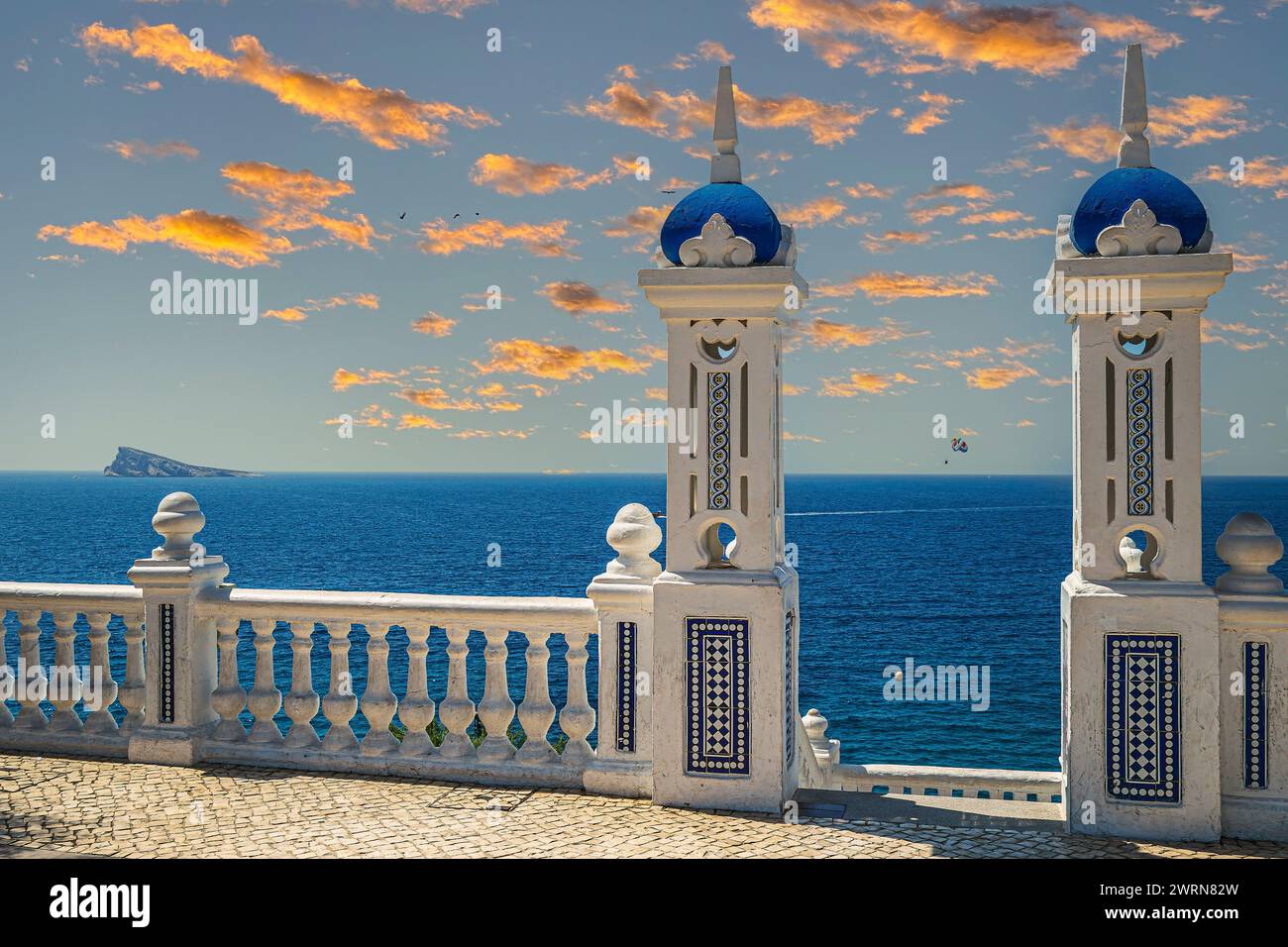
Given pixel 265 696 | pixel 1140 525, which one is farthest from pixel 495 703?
pixel 1140 525

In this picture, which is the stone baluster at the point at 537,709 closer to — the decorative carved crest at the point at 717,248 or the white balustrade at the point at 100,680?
the decorative carved crest at the point at 717,248

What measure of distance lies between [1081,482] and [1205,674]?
115cm

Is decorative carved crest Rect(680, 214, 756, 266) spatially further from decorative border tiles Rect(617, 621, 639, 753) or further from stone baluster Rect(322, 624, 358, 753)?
stone baluster Rect(322, 624, 358, 753)

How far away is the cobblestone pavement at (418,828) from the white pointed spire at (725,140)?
3.73 metres

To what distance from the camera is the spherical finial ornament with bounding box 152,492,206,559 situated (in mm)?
6941

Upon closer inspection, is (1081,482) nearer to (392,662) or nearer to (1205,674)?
(1205,674)

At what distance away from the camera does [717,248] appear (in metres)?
5.93

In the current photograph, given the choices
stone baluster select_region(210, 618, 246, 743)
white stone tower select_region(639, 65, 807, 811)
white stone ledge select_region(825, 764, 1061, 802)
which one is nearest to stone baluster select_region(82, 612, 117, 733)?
stone baluster select_region(210, 618, 246, 743)

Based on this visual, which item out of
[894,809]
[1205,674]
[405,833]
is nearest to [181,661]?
[405,833]

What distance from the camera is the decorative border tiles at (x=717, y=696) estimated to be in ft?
19.4

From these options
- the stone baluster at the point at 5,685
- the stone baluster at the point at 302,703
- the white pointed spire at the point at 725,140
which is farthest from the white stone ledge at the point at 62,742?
the white pointed spire at the point at 725,140

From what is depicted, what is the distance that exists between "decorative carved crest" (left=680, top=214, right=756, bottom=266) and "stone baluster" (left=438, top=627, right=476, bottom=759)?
2.63 m

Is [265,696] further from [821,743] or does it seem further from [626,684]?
[821,743]
